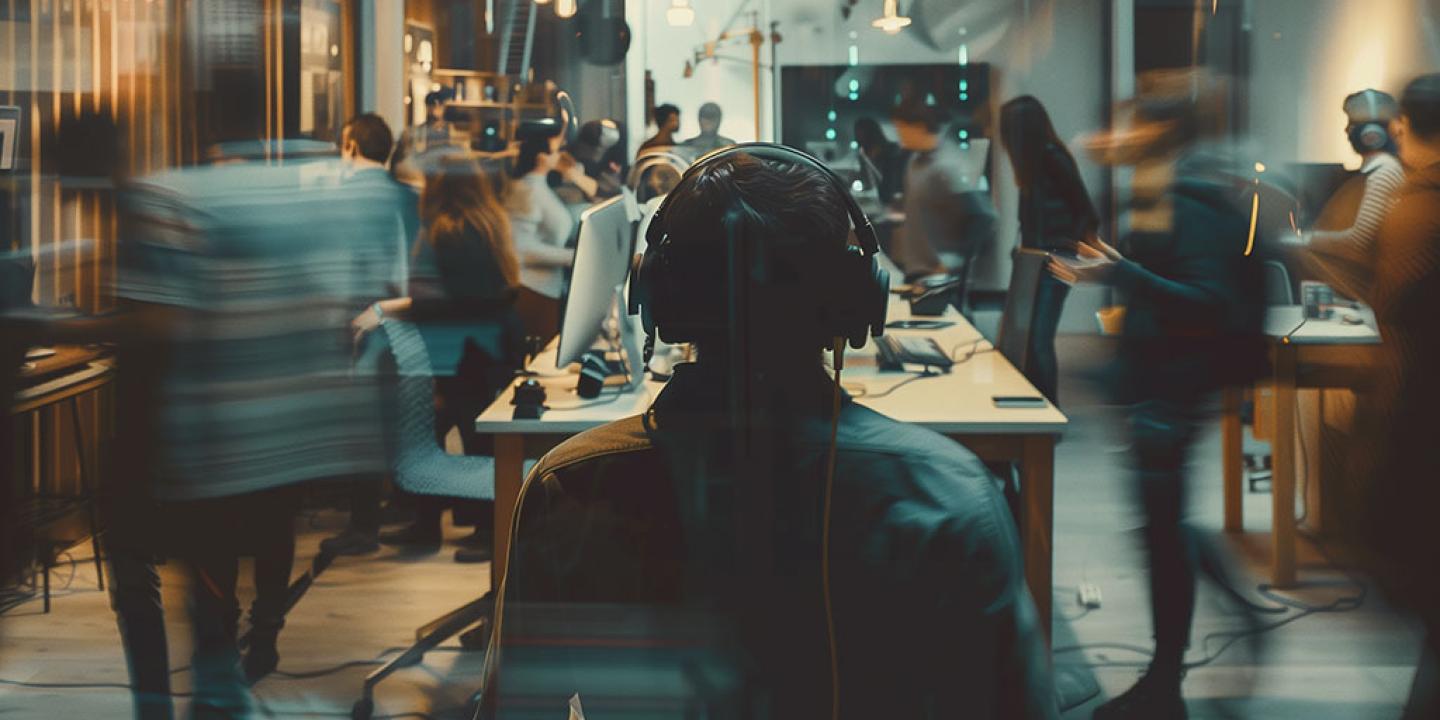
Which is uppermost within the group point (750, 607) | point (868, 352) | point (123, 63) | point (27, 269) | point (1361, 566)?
point (123, 63)

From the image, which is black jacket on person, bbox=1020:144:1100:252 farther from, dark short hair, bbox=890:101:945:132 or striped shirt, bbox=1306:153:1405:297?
striped shirt, bbox=1306:153:1405:297

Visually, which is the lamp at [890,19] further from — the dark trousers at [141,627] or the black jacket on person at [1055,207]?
the dark trousers at [141,627]

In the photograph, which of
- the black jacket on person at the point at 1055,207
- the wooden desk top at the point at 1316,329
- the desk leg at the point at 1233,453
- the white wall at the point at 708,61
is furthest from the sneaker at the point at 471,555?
the wooden desk top at the point at 1316,329

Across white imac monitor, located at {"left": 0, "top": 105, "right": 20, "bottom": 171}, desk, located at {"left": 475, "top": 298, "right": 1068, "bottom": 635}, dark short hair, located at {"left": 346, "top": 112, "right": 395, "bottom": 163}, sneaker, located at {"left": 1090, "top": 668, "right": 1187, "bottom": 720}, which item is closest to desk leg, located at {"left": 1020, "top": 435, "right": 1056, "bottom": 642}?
Answer: desk, located at {"left": 475, "top": 298, "right": 1068, "bottom": 635}

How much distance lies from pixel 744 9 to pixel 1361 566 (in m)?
1.32

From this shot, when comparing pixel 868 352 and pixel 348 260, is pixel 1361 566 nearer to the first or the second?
pixel 868 352

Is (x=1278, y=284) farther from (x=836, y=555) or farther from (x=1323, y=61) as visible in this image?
(x=836, y=555)

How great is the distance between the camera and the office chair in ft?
6.84

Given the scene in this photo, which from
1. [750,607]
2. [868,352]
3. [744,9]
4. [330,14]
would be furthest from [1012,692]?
[330,14]

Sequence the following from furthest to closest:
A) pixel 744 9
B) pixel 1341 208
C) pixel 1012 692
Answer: pixel 1341 208, pixel 744 9, pixel 1012 692

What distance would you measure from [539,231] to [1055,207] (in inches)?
32.3

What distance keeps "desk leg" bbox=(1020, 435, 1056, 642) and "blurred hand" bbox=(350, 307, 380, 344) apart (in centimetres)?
101

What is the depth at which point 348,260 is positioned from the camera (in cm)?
192

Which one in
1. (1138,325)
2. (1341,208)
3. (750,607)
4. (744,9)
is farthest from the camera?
(1138,325)
